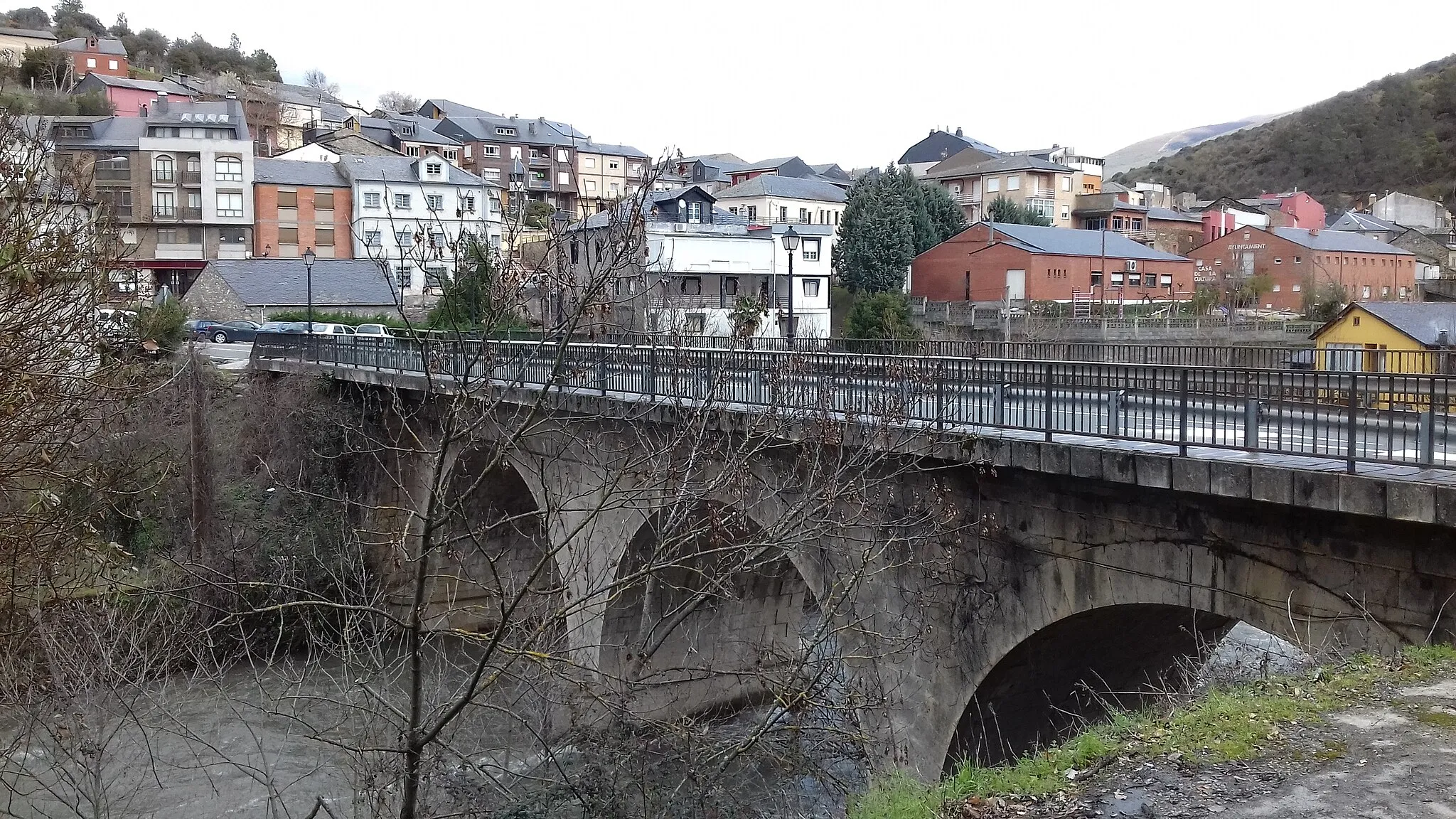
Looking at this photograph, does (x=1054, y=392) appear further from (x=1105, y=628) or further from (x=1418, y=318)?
(x=1418, y=318)

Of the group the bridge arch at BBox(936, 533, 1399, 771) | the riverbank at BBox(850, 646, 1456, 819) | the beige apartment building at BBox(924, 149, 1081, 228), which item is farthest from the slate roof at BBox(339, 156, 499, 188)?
the riverbank at BBox(850, 646, 1456, 819)

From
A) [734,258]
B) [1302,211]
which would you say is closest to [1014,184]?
[1302,211]

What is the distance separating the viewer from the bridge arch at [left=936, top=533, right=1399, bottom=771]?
298 inches

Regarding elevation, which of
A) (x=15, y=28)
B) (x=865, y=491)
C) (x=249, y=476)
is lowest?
(x=249, y=476)

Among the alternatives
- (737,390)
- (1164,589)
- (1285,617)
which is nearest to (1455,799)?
(1285,617)

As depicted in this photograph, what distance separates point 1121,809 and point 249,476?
2445cm

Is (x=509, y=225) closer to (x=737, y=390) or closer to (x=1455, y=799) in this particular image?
(x=1455, y=799)

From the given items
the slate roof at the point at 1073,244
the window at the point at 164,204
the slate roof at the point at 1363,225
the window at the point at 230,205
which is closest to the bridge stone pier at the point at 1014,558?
the slate roof at the point at 1073,244

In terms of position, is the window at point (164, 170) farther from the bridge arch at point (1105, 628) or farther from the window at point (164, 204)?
the bridge arch at point (1105, 628)

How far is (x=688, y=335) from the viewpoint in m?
17.6

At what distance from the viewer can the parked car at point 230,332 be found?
138 feet

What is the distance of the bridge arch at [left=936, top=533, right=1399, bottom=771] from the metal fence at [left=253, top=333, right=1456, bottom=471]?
0.95 metres

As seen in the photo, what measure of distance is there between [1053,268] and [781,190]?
969 inches

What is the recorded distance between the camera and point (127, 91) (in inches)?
3017
